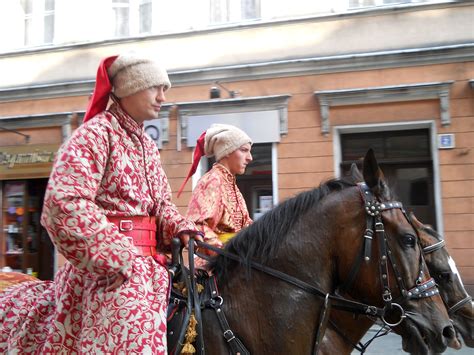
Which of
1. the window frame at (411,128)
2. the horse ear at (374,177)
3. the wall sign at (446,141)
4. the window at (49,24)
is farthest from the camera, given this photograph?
the window at (49,24)

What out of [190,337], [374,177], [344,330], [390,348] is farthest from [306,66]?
[190,337]

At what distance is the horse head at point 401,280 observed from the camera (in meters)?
2.14

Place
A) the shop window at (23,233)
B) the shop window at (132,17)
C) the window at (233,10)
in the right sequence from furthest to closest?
the shop window at (23,233) → the shop window at (132,17) → the window at (233,10)

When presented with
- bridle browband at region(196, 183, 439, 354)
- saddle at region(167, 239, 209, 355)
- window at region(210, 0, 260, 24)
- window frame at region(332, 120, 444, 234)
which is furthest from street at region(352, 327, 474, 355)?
window at region(210, 0, 260, 24)

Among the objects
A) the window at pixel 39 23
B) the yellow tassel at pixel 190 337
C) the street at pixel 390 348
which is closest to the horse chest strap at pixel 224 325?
the yellow tassel at pixel 190 337

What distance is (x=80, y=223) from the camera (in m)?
1.80

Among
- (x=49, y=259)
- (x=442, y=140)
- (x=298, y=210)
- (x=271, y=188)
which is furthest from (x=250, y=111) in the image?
(x=298, y=210)

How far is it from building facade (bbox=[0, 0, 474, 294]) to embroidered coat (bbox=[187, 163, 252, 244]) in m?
5.36

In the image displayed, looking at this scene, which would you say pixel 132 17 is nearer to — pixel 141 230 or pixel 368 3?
pixel 368 3

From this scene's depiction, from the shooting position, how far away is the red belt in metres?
2.06

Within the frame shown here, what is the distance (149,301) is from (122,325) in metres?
0.14

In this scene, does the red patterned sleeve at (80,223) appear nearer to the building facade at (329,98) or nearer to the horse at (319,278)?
the horse at (319,278)

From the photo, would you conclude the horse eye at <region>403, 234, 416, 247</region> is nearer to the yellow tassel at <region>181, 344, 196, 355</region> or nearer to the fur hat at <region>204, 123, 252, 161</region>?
the yellow tassel at <region>181, 344, 196, 355</region>

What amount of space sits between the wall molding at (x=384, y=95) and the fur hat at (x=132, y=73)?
7.26 metres
